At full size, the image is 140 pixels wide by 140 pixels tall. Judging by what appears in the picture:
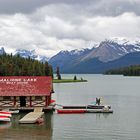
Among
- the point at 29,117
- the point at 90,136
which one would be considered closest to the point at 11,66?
the point at 29,117

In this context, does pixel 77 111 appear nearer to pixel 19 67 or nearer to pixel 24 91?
pixel 24 91

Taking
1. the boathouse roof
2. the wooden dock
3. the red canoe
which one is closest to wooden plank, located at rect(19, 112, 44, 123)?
the wooden dock

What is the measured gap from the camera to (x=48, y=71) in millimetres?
190375

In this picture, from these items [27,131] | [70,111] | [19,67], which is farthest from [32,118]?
[19,67]

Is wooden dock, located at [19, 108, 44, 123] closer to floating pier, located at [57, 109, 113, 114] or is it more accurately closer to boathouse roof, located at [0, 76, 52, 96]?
boathouse roof, located at [0, 76, 52, 96]

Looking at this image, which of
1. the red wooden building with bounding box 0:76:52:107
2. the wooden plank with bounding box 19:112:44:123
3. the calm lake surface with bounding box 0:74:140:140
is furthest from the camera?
the red wooden building with bounding box 0:76:52:107

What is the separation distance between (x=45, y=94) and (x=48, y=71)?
119 meters

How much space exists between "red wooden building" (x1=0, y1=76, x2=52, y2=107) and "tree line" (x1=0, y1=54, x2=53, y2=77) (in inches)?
3286

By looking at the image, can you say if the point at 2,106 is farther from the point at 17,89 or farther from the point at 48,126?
the point at 48,126

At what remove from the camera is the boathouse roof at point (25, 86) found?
235 ft

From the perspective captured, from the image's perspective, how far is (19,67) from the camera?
565 ft

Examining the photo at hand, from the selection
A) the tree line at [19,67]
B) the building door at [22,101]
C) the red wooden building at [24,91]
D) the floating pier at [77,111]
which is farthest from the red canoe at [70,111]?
the tree line at [19,67]

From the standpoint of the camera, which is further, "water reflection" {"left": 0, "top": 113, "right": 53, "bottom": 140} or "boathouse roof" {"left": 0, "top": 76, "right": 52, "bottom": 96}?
"boathouse roof" {"left": 0, "top": 76, "right": 52, "bottom": 96}

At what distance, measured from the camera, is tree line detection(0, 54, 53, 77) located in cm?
16012
